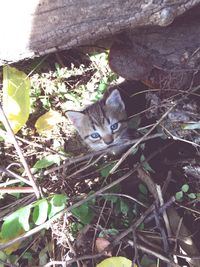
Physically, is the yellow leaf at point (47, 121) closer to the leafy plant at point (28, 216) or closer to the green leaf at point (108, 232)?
the leafy plant at point (28, 216)

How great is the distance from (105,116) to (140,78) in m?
0.48

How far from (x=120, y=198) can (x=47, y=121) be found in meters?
0.92

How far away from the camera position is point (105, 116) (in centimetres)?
294

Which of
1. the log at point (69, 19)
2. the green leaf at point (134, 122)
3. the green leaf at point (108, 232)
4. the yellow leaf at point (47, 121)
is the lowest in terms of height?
the green leaf at point (108, 232)

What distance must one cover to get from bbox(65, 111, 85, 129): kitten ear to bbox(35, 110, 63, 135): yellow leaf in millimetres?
153

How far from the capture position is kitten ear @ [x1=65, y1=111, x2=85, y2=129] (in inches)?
113

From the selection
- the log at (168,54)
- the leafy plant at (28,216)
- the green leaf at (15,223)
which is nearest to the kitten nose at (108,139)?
the log at (168,54)

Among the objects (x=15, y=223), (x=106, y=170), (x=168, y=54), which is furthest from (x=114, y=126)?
(x=15, y=223)

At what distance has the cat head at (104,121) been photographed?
2906 millimetres

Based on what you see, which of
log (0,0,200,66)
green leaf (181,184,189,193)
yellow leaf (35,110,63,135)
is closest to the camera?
log (0,0,200,66)

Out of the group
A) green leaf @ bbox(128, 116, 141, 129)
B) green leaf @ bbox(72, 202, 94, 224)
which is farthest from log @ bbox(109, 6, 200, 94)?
green leaf @ bbox(72, 202, 94, 224)

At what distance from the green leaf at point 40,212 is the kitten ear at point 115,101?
0.98 metres

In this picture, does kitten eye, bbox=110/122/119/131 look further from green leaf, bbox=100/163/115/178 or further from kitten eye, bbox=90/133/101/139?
green leaf, bbox=100/163/115/178

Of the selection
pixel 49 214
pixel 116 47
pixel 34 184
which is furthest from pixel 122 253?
pixel 116 47
